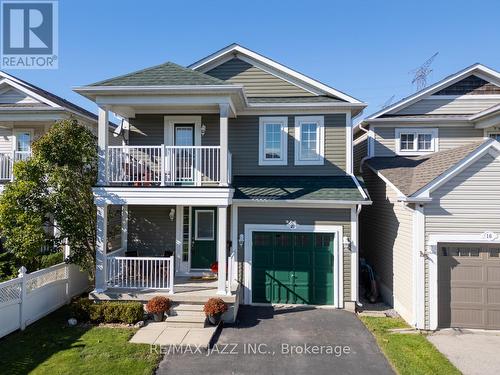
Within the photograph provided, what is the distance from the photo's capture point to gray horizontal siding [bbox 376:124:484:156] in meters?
12.3

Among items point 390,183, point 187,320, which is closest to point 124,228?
point 187,320

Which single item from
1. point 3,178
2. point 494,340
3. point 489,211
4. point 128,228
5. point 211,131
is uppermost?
point 211,131

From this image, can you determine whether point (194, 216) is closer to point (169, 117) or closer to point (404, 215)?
point (169, 117)

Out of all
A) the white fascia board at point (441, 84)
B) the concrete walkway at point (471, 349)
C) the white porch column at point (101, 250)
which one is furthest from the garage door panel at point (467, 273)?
the white porch column at point (101, 250)

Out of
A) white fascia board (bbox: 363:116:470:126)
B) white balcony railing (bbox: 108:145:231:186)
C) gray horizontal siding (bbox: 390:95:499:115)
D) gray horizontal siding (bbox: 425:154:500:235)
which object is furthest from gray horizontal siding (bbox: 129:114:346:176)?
gray horizontal siding (bbox: 390:95:499:115)

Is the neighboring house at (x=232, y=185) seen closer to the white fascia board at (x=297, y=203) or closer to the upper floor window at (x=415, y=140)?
the white fascia board at (x=297, y=203)

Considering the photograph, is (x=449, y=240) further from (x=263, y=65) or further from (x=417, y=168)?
(x=263, y=65)

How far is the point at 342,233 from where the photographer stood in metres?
9.83

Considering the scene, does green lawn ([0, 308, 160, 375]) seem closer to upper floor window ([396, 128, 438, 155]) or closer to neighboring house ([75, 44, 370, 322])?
neighboring house ([75, 44, 370, 322])

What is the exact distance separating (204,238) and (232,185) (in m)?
2.02

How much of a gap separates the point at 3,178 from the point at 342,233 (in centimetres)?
1141

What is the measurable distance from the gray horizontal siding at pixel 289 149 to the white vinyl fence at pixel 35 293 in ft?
19.1

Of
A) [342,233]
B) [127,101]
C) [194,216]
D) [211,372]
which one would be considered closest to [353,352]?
[211,372]

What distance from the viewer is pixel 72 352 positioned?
263 inches
